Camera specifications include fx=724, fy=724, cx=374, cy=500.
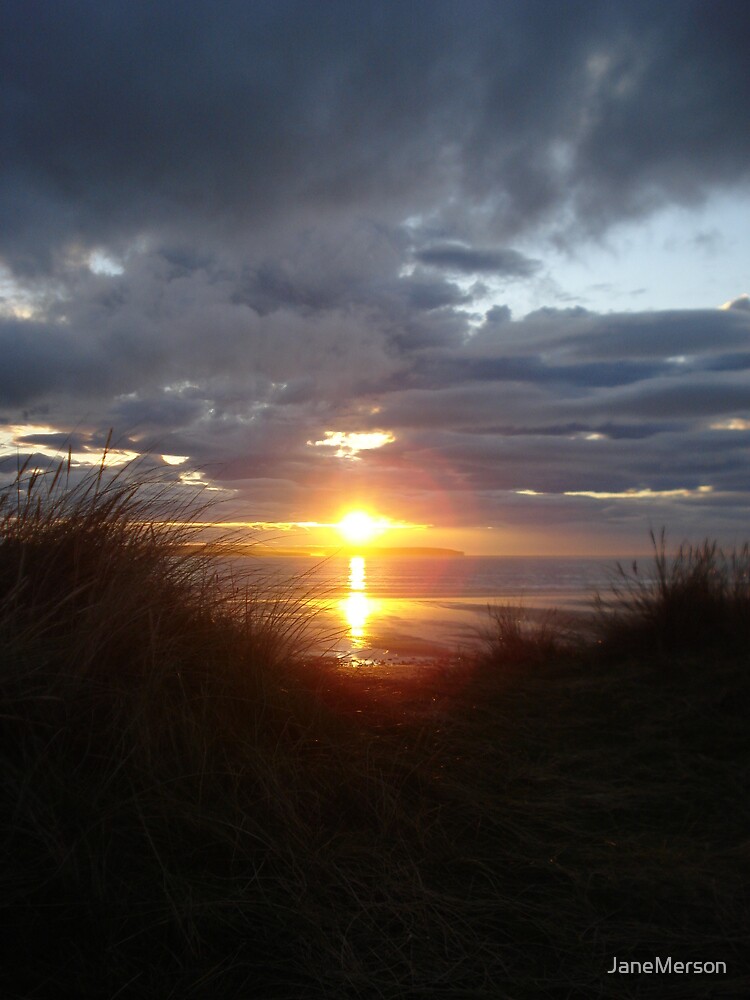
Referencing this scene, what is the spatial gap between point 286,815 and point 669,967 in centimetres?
132

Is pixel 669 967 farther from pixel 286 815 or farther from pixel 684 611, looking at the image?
pixel 684 611

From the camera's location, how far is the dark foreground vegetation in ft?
6.66

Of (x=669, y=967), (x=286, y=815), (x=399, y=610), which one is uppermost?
(x=399, y=610)

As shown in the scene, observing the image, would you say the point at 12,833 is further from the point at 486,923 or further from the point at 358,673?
the point at 358,673

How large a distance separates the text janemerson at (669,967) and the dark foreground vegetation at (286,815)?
0.03 meters

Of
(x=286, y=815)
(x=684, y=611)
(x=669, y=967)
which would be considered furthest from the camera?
(x=684, y=611)

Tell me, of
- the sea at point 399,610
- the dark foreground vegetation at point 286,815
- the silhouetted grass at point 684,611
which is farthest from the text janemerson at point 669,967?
the silhouetted grass at point 684,611

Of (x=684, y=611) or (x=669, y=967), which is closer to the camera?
(x=669, y=967)

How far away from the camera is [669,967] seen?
2090 mm

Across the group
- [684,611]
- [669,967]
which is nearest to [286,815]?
[669,967]

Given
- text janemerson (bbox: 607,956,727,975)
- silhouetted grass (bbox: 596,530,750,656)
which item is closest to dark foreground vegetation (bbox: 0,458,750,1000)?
text janemerson (bbox: 607,956,727,975)

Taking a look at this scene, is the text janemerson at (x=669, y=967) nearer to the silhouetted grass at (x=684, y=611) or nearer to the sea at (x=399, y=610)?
the sea at (x=399, y=610)

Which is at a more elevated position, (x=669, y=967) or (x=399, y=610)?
(x=399, y=610)

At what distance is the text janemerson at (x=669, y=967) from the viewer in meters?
2.07
